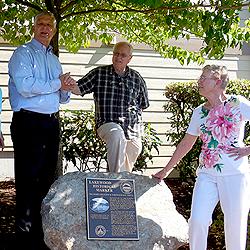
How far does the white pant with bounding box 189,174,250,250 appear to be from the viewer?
4.74m

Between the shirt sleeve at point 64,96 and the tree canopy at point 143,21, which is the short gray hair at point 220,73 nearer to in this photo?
the tree canopy at point 143,21

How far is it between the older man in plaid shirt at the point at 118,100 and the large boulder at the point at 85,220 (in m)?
0.60

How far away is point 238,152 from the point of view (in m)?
4.78

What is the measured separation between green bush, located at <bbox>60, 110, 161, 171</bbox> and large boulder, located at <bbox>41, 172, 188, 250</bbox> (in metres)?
2.82

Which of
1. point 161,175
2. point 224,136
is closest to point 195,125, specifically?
point 224,136

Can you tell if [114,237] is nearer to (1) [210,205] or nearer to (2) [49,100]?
(1) [210,205]

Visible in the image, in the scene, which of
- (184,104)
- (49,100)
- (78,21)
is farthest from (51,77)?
(184,104)

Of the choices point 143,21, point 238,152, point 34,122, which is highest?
point 143,21

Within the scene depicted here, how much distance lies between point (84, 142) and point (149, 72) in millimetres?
2644

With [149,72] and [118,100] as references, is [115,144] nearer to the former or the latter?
[118,100]

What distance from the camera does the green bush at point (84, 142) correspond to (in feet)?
27.4

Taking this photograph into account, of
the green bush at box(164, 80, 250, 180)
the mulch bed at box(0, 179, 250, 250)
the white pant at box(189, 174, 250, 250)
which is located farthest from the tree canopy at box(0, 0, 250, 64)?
the mulch bed at box(0, 179, 250, 250)

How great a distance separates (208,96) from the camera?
4961mm

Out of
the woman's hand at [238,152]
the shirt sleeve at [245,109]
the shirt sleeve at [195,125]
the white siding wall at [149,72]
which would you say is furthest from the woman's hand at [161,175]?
the white siding wall at [149,72]
